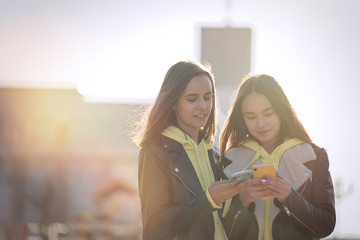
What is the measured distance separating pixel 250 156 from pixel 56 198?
Answer: 141 feet

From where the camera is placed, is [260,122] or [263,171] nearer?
[263,171]

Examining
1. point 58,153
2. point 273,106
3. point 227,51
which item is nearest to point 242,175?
point 273,106

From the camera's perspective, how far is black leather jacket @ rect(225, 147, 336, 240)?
3.95m

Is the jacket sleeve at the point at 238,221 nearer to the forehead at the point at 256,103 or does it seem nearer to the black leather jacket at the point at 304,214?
the black leather jacket at the point at 304,214

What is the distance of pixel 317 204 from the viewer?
4.03m

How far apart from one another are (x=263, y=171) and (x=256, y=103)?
0.52 m

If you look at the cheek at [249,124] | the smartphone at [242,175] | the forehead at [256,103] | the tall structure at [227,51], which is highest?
the forehead at [256,103]

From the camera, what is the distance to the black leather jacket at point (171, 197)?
3914mm

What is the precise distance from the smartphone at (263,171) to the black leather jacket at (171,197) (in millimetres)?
278

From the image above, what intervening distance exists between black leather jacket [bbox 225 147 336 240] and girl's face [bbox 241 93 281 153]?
0.86 ft

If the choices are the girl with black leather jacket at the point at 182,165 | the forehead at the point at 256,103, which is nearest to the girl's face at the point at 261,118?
the forehead at the point at 256,103

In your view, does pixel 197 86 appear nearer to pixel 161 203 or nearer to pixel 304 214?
pixel 161 203

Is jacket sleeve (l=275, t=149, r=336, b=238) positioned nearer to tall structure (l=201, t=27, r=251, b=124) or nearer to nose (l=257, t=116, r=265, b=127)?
nose (l=257, t=116, r=265, b=127)

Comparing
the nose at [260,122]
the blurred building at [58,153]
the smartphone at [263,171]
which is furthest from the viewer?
the blurred building at [58,153]
